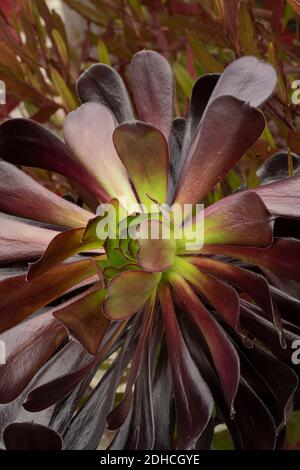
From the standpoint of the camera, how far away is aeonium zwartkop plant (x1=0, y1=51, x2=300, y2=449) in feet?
1.09

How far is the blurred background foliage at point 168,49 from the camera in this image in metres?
0.49

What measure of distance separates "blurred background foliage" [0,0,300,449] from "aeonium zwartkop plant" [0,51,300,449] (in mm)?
61

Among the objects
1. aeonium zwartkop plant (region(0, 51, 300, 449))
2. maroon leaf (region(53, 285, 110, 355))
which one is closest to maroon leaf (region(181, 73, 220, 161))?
aeonium zwartkop plant (region(0, 51, 300, 449))

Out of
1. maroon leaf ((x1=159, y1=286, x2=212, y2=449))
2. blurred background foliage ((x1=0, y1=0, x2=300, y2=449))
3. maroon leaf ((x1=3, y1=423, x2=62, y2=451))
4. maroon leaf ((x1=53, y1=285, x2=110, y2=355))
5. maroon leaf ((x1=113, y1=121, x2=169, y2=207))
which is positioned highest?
blurred background foliage ((x1=0, y1=0, x2=300, y2=449))

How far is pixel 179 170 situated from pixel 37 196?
9 cm

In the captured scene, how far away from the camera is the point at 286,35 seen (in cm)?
71

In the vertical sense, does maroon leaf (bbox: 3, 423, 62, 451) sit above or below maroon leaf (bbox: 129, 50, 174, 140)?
below

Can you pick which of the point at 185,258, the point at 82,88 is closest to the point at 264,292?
the point at 185,258

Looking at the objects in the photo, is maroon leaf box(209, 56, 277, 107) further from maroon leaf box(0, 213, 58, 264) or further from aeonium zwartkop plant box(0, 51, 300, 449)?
maroon leaf box(0, 213, 58, 264)

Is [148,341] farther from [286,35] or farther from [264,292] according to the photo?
[286,35]

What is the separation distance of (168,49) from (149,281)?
0.41 meters

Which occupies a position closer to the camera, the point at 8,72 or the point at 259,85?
the point at 259,85

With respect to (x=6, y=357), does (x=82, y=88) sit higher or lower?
higher

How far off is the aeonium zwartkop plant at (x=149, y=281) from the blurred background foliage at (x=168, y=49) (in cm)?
6
